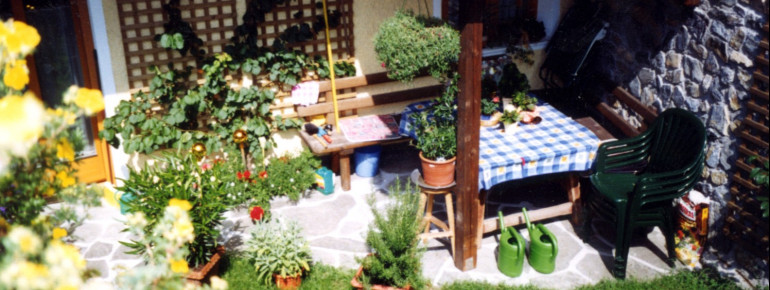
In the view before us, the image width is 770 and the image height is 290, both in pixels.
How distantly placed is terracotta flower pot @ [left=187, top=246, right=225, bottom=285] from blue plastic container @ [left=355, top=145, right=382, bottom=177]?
207cm

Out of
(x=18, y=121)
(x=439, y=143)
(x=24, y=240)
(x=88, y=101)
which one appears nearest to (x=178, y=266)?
(x=24, y=240)

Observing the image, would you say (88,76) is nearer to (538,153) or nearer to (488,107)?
(488,107)

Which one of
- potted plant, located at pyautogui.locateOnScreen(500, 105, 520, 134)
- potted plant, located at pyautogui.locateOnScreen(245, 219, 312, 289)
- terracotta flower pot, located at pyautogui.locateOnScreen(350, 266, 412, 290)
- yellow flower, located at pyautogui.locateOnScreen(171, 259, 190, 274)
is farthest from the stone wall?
yellow flower, located at pyautogui.locateOnScreen(171, 259, 190, 274)

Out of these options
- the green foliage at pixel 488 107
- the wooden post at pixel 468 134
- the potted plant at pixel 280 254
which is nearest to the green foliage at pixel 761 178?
the wooden post at pixel 468 134

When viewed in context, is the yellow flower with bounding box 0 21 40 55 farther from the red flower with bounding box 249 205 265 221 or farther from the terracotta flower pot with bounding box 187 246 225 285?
the red flower with bounding box 249 205 265 221

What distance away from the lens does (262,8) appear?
652 cm

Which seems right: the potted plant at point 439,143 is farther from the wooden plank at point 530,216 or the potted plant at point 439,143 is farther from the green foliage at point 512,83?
the green foliage at point 512,83

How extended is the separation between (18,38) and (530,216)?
4.14m

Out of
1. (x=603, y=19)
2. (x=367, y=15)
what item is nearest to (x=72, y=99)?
(x=367, y=15)

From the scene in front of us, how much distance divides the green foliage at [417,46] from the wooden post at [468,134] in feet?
0.41

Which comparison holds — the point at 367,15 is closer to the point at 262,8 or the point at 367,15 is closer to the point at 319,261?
the point at 262,8

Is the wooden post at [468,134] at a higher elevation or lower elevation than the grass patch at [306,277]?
higher

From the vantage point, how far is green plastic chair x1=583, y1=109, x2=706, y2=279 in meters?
5.17

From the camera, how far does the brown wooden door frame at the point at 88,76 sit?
606cm
